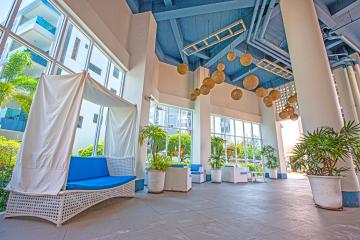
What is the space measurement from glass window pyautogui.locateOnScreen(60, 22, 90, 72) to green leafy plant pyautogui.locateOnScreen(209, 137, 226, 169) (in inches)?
257

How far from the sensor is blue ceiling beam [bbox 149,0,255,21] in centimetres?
541

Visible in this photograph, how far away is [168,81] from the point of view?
8773 mm

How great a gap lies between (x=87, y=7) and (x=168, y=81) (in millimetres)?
5128

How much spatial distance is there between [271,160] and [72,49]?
11305 mm

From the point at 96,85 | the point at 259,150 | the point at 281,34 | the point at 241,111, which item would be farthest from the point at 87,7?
the point at 259,150

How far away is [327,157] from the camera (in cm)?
323

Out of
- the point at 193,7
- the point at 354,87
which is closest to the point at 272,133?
the point at 354,87

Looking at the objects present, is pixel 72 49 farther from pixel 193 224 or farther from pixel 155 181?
pixel 193 224

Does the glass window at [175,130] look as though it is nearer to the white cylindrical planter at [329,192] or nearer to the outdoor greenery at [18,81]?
the outdoor greenery at [18,81]

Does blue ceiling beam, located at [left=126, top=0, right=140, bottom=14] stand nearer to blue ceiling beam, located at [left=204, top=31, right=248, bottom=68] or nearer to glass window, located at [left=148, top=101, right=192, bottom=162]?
glass window, located at [left=148, top=101, right=192, bottom=162]

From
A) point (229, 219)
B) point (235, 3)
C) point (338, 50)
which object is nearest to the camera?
point (229, 219)

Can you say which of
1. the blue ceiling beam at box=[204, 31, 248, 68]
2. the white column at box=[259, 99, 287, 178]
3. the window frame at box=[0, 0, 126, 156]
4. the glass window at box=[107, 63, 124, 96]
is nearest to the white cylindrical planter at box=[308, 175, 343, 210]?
the window frame at box=[0, 0, 126, 156]

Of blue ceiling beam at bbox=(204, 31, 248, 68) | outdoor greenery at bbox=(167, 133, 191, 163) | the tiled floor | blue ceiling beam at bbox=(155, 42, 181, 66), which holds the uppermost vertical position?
blue ceiling beam at bbox=(155, 42, 181, 66)

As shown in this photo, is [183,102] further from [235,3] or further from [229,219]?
[229,219]
